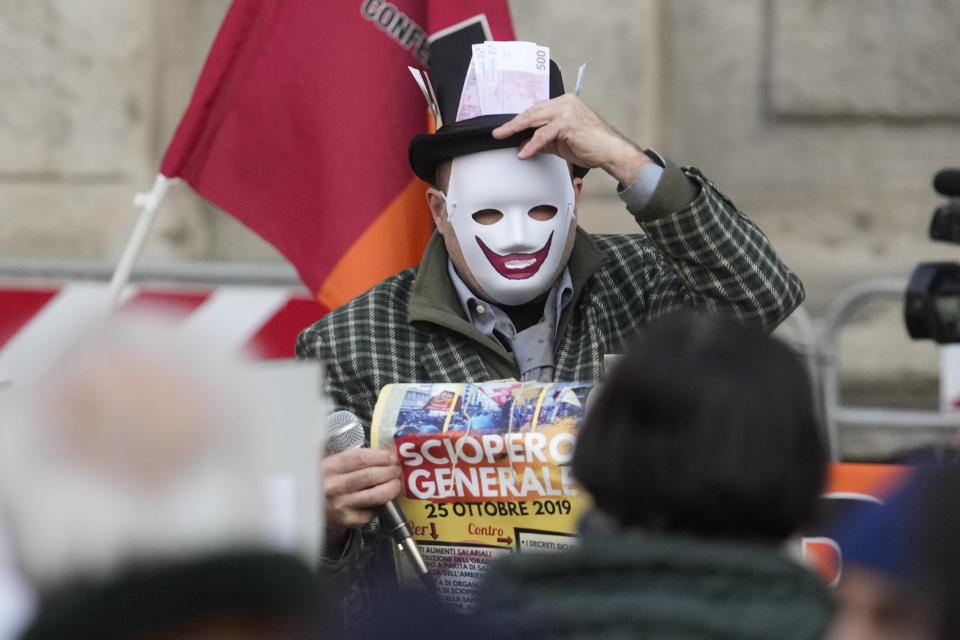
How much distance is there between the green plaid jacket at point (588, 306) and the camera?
9.16ft

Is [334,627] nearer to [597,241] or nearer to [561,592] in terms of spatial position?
[561,592]

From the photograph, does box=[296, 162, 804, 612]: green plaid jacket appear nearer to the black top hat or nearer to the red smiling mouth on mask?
the red smiling mouth on mask

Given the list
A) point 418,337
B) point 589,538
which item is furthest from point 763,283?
point 589,538

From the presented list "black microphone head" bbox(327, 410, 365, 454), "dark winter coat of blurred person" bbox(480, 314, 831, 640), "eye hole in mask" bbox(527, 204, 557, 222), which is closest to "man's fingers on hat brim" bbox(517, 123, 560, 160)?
"eye hole in mask" bbox(527, 204, 557, 222)

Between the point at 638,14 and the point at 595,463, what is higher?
the point at 638,14

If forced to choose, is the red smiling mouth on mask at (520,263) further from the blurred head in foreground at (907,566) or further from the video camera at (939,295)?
the blurred head in foreground at (907,566)

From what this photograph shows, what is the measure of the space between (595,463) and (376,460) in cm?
114

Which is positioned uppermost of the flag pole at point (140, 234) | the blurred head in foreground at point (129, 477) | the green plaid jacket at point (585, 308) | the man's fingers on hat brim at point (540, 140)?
the man's fingers on hat brim at point (540, 140)

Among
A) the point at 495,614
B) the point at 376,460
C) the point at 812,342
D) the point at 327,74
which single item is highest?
the point at 327,74

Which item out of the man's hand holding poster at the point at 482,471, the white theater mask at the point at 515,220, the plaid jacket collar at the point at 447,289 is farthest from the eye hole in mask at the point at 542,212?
the man's hand holding poster at the point at 482,471

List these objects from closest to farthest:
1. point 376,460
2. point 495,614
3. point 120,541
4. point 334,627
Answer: point 120,541 < point 334,627 < point 495,614 < point 376,460

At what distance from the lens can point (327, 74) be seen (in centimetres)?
363

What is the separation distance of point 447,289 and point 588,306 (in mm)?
293

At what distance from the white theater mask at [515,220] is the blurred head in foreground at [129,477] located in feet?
6.48
